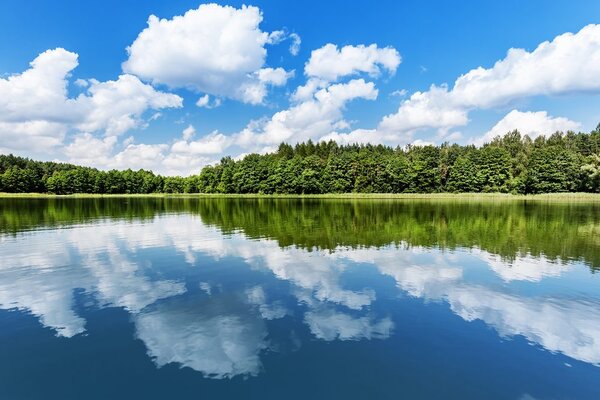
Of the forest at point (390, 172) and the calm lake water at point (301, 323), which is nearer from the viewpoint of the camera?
the calm lake water at point (301, 323)

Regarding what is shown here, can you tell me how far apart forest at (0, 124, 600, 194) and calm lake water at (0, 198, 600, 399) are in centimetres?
11316

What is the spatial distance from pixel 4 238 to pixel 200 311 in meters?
29.4

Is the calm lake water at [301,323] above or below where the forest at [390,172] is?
below

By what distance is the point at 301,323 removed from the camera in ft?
42.9

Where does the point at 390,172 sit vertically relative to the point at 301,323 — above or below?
above

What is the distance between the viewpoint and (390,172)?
13800 cm

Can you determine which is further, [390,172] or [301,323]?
[390,172]

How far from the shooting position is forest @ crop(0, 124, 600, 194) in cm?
11912

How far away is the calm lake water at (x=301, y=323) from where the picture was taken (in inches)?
368

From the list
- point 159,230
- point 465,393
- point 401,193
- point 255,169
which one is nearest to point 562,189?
point 401,193

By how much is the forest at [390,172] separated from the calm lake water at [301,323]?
371 feet

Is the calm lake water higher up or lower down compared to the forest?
lower down

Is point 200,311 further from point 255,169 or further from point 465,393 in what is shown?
point 255,169

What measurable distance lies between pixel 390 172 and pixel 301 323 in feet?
428
